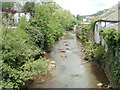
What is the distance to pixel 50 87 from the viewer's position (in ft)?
27.8

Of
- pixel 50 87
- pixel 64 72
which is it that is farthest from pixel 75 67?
pixel 50 87

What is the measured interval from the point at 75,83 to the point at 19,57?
11.6ft

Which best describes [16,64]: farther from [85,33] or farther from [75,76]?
[85,33]

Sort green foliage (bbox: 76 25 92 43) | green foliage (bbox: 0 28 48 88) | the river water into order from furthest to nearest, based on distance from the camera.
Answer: green foliage (bbox: 76 25 92 43), the river water, green foliage (bbox: 0 28 48 88)

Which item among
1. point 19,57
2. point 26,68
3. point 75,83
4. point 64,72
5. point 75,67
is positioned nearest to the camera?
point 26,68

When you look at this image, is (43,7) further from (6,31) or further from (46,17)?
(6,31)

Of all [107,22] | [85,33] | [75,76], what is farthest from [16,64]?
[85,33]

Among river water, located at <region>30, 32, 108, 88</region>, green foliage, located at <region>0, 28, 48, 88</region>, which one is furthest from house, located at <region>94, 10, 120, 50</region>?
green foliage, located at <region>0, 28, 48, 88</region>

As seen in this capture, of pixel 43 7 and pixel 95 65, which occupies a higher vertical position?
pixel 43 7

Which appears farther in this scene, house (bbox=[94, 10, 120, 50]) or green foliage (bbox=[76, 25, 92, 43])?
green foliage (bbox=[76, 25, 92, 43])

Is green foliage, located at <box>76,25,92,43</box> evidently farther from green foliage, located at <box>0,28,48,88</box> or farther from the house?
green foliage, located at <box>0,28,48,88</box>

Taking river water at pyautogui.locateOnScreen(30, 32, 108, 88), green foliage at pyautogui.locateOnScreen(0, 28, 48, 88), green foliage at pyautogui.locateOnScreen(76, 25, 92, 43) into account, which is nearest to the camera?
green foliage at pyautogui.locateOnScreen(0, 28, 48, 88)

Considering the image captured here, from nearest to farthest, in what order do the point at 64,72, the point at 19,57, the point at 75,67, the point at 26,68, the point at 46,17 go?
the point at 26,68, the point at 19,57, the point at 64,72, the point at 75,67, the point at 46,17

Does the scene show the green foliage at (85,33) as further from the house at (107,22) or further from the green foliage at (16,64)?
the green foliage at (16,64)
